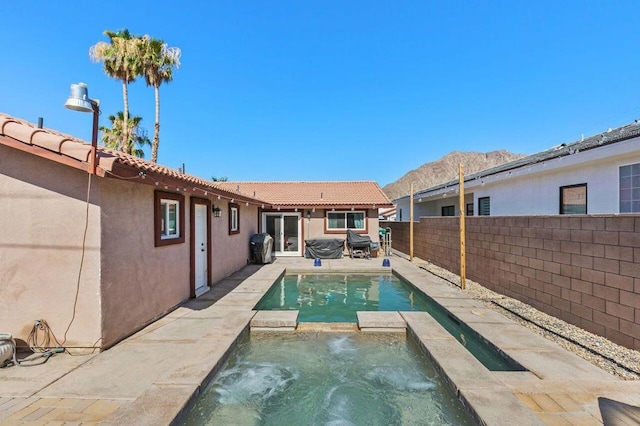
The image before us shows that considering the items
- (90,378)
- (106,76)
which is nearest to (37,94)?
(106,76)

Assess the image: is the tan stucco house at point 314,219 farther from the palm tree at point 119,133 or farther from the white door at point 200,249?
the palm tree at point 119,133

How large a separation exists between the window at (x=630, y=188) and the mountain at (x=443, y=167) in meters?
69.6

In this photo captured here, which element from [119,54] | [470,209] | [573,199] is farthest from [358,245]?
[119,54]

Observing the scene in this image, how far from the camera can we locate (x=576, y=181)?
878 centimetres

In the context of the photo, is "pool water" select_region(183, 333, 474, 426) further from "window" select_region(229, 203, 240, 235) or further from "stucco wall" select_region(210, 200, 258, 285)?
"window" select_region(229, 203, 240, 235)

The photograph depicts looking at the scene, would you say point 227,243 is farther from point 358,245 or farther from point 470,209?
point 470,209

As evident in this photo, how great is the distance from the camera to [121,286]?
17.8 ft

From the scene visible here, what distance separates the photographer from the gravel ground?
14.4 ft

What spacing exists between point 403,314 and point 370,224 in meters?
11.0

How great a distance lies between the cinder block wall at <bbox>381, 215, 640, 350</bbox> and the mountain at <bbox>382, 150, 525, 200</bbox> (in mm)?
68712

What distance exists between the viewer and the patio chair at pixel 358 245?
1675 centimetres

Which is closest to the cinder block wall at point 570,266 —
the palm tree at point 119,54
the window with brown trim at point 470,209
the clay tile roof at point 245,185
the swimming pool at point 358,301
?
the swimming pool at point 358,301

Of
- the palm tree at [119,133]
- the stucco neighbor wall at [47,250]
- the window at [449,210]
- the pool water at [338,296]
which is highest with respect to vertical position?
the palm tree at [119,133]

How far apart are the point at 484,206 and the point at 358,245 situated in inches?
250
